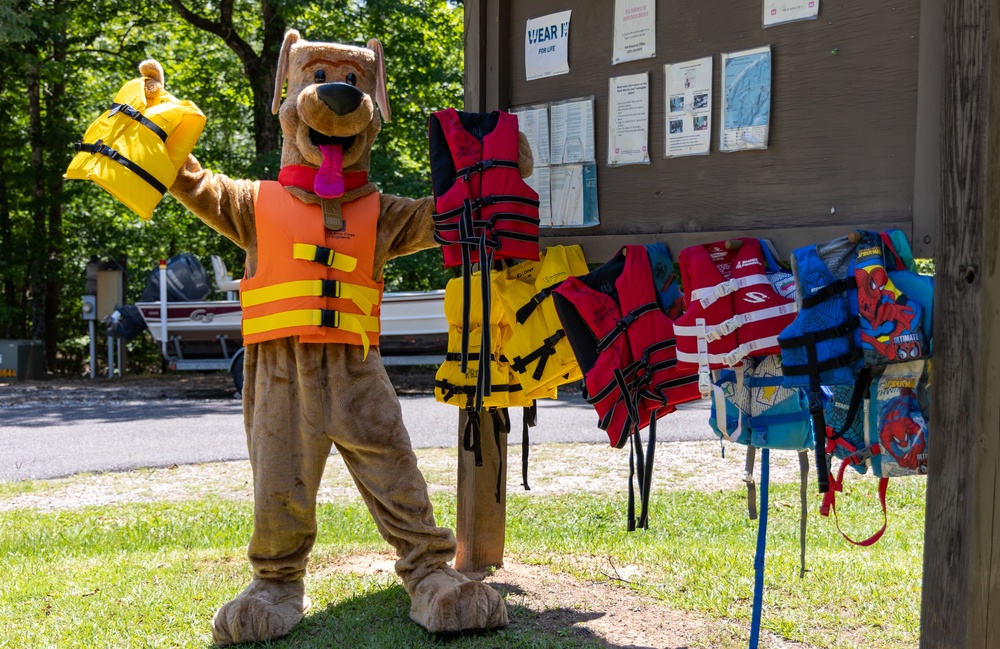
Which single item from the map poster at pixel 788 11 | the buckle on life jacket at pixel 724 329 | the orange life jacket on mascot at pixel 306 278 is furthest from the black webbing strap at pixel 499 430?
the map poster at pixel 788 11

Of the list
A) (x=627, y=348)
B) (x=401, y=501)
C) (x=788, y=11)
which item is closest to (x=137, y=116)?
(x=401, y=501)

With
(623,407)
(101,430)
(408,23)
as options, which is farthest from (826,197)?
(408,23)

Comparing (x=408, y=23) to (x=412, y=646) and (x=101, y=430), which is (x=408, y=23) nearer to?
(x=101, y=430)

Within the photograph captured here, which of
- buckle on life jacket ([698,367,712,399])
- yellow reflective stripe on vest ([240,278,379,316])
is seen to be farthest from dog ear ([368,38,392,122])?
buckle on life jacket ([698,367,712,399])

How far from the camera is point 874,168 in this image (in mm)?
2971

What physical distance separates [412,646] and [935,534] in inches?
73.7


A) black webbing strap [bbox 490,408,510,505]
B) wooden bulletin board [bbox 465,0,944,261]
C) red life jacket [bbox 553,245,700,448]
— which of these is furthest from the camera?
black webbing strap [bbox 490,408,510,505]

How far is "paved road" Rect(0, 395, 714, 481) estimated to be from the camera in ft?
26.1

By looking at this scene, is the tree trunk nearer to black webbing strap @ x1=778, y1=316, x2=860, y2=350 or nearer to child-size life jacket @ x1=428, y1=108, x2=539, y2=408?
child-size life jacket @ x1=428, y1=108, x2=539, y2=408

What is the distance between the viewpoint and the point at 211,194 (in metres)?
3.69

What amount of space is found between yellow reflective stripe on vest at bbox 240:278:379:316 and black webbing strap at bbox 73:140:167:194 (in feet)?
1.72

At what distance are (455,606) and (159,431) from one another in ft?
22.4

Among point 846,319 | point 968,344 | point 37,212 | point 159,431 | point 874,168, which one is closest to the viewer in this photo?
point 968,344

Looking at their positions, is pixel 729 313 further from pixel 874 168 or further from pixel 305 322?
pixel 305 322
